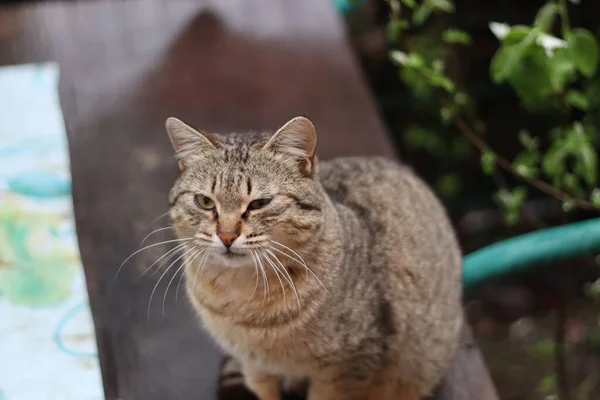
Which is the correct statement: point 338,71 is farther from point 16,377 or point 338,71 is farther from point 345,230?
point 16,377

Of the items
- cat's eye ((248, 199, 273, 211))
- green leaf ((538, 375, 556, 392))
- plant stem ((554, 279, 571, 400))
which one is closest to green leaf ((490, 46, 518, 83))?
cat's eye ((248, 199, 273, 211))

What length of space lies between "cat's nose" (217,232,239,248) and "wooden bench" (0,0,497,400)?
37 cm

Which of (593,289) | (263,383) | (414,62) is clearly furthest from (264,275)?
(593,289)

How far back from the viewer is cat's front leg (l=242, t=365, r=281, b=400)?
4.55 feet

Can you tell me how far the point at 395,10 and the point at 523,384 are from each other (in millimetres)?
1283

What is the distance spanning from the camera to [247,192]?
1.17 m

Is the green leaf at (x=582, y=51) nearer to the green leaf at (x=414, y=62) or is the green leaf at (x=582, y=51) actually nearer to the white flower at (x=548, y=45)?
the white flower at (x=548, y=45)

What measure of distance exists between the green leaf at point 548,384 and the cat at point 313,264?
614mm

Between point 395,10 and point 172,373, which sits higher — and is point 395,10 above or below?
above

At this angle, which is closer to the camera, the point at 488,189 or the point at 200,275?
the point at 200,275

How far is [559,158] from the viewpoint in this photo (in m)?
1.60

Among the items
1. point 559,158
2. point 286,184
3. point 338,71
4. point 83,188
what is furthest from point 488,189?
point 286,184

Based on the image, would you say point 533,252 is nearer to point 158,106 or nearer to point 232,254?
point 232,254

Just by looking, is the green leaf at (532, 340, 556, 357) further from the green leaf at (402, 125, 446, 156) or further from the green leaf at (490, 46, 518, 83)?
the green leaf at (490, 46, 518, 83)
